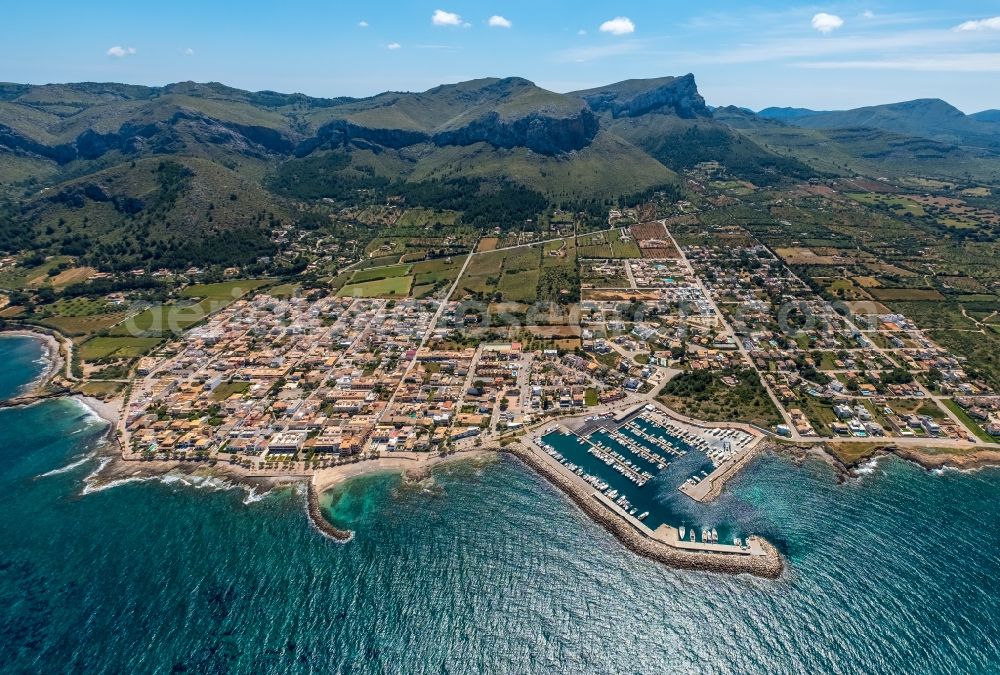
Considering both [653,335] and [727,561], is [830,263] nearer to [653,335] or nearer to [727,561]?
[653,335]

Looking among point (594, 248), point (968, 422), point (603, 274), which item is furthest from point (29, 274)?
point (968, 422)

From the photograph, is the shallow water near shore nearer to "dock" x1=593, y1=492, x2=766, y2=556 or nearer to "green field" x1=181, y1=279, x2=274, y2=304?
"green field" x1=181, y1=279, x2=274, y2=304

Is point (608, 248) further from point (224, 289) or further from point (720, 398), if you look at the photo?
point (224, 289)

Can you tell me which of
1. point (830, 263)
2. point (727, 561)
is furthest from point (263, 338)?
point (830, 263)

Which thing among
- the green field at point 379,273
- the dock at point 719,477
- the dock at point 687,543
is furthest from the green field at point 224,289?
the dock at point 719,477

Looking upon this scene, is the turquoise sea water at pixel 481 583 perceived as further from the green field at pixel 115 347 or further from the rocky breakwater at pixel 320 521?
the green field at pixel 115 347

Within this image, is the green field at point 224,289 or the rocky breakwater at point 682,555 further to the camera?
the green field at point 224,289
